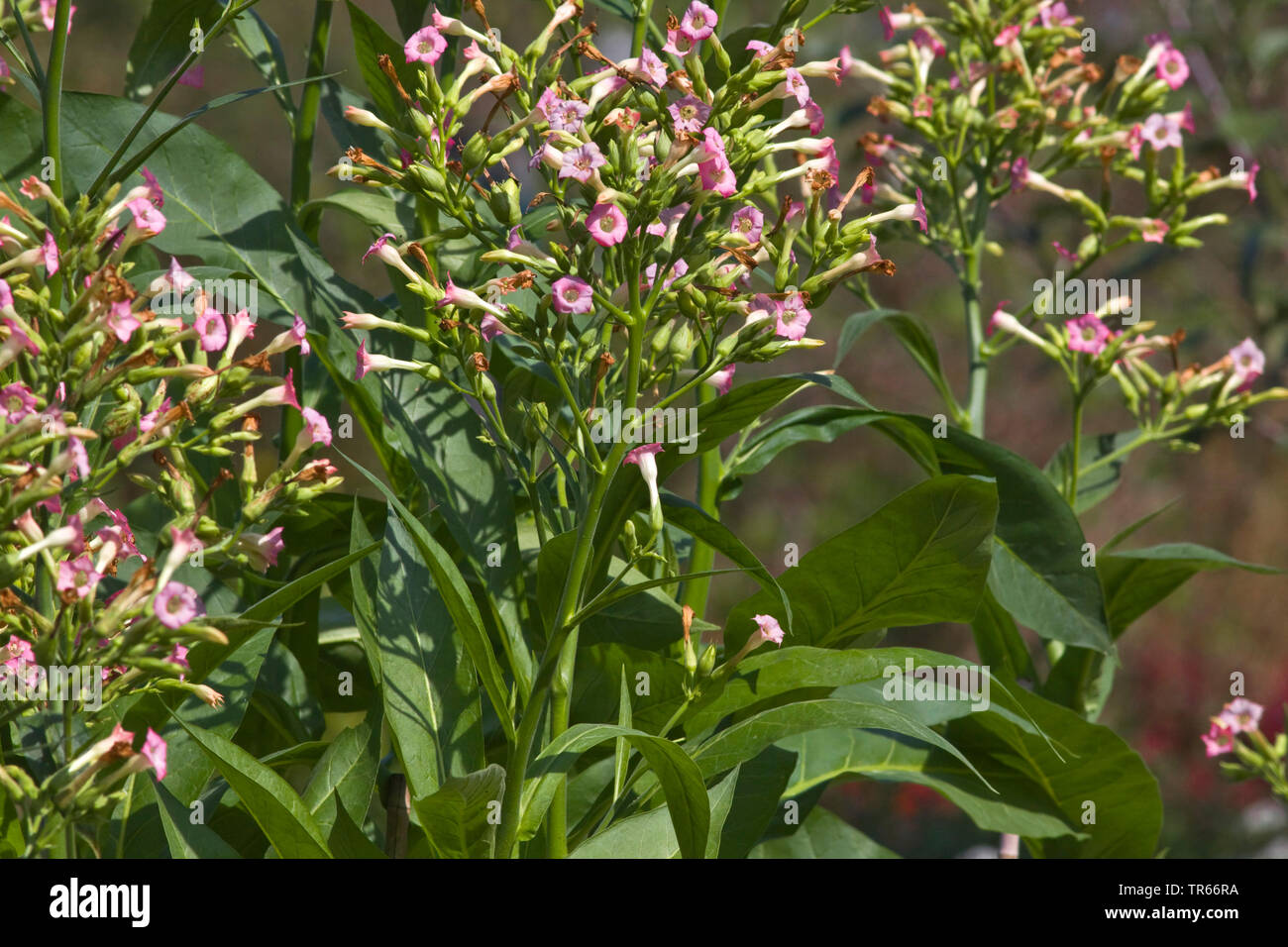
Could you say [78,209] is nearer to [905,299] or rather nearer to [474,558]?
[474,558]

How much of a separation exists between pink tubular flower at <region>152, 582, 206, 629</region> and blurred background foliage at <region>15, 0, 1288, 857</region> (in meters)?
2.69

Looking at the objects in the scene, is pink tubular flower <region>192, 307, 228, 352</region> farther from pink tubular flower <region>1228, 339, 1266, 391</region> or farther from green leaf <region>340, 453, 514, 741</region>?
pink tubular flower <region>1228, 339, 1266, 391</region>

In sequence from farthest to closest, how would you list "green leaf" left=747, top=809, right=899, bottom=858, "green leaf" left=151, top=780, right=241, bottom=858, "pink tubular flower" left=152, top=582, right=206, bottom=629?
"green leaf" left=747, top=809, right=899, bottom=858 → "green leaf" left=151, top=780, right=241, bottom=858 → "pink tubular flower" left=152, top=582, right=206, bottom=629

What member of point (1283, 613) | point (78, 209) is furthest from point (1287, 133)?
point (78, 209)

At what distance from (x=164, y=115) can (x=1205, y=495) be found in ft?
19.2

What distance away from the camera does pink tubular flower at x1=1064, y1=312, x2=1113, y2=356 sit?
4.08 ft

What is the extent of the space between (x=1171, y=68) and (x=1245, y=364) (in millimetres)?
342

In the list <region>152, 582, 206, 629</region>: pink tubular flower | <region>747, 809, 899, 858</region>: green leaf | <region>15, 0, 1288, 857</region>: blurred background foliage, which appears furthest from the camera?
<region>15, 0, 1288, 857</region>: blurred background foliage

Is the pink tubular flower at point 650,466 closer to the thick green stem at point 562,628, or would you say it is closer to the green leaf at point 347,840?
the thick green stem at point 562,628

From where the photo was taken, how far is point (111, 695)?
0.66m

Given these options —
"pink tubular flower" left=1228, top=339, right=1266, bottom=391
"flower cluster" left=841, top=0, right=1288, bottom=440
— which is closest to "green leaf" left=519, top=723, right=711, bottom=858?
"flower cluster" left=841, top=0, right=1288, bottom=440

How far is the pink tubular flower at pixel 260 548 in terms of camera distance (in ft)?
2.58

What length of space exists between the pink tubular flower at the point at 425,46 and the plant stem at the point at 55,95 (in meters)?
0.21
